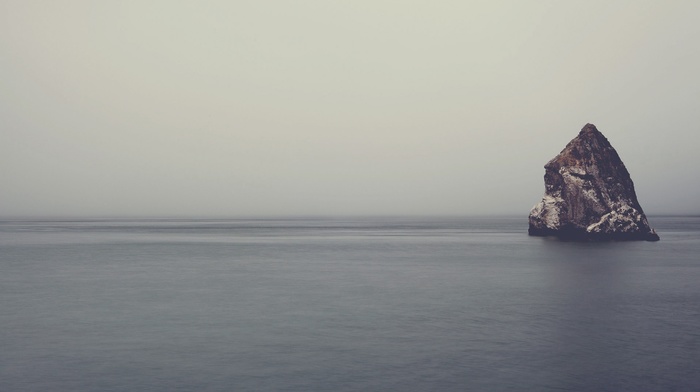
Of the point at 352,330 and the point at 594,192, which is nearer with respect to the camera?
the point at 352,330

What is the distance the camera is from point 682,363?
2041cm

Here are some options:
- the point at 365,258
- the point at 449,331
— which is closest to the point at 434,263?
the point at 365,258

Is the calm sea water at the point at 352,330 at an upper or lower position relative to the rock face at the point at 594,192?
lower

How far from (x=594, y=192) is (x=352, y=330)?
76.7 meters

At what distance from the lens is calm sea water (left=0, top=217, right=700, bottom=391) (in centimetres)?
1878

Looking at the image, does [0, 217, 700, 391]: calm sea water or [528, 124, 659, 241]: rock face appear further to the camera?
[528, 124, 659, 241]: rock face

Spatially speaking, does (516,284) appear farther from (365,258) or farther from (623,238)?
(623,238)

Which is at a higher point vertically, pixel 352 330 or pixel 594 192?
pixel 594 192

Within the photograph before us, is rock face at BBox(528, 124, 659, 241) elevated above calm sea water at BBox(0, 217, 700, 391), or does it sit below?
above

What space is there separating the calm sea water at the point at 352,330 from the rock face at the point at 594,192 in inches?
1611

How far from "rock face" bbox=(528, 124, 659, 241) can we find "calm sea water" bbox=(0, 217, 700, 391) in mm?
40918

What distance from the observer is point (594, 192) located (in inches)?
3661

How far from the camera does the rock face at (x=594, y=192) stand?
93.4 m

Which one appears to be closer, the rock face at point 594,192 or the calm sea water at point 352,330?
the calm sea water at point 352,330
